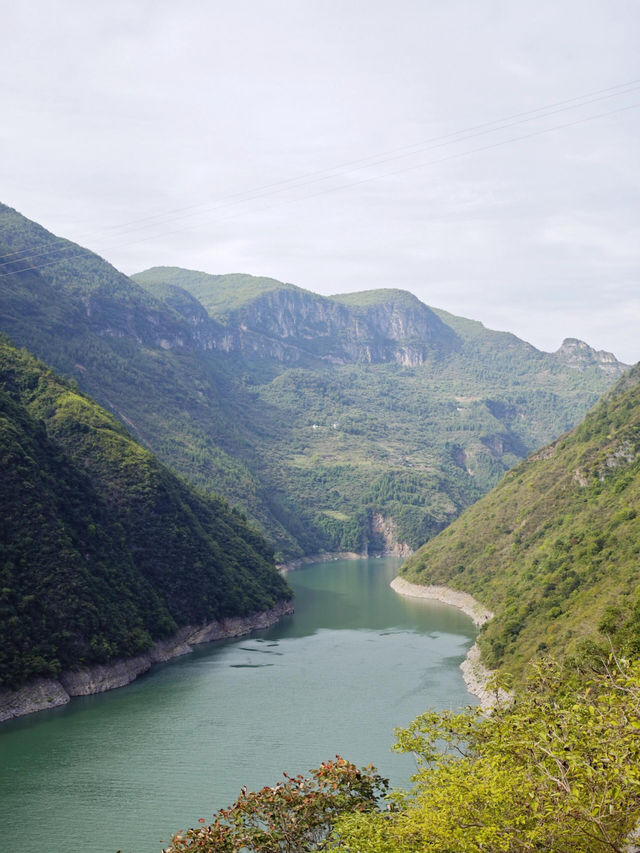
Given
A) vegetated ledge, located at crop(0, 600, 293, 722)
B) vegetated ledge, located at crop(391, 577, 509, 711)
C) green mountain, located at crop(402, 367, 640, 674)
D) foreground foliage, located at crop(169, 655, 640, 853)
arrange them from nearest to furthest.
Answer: foreground foliage, located at crop(169, 655, 640, 853), vegetated ledge, located at crop(0, 600, 293, 722), green mountain, located at crop(402, 367, 640, 674), vegetated ledge, located at crop(391, 577, 509, 711)

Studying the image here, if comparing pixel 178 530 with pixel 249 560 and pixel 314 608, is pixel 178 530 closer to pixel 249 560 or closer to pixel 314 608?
pixel 249 560

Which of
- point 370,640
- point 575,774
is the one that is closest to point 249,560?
point 370,640

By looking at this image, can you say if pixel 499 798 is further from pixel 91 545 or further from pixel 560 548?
pixel 560 548

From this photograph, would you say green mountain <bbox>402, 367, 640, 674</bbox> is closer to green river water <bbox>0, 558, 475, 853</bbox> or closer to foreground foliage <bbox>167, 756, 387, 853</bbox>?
green river water <bbox>0, 558, 475, 853</bbox>

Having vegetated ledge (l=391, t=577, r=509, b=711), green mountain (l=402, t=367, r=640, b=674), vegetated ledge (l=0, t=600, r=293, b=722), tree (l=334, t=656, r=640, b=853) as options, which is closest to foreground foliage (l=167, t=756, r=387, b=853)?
tree (l=334, t=656, r=640, b=853)

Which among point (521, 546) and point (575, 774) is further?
point (521, 546)

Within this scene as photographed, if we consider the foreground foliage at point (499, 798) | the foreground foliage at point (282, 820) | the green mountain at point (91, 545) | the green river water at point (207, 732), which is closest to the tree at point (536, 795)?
the foreground foliage at point (499, 798)
